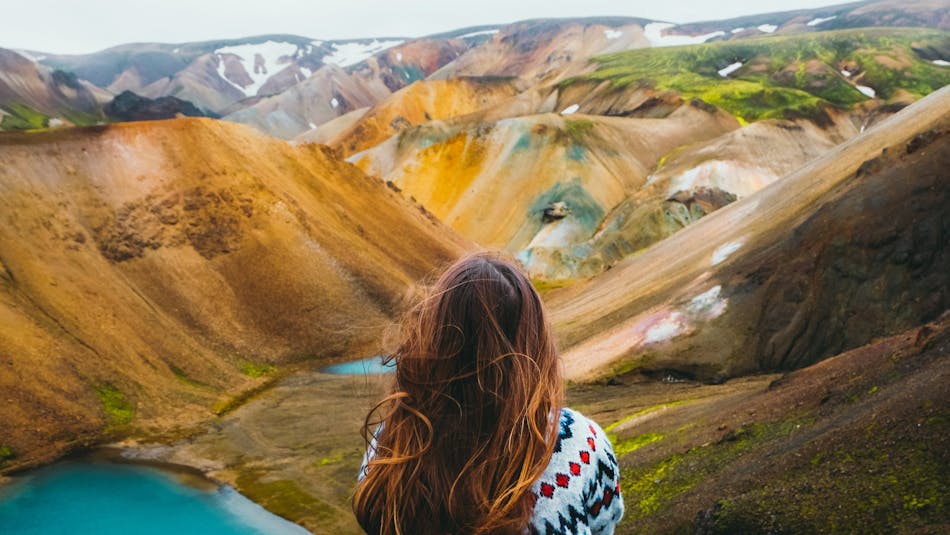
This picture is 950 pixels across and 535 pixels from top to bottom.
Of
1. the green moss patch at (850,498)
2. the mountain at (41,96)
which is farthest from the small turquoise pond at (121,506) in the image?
the mountain at (41,96)

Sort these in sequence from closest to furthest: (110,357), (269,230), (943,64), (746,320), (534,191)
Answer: (746,320) < (110,357) < (269,230) < (534,191) < (943,64)

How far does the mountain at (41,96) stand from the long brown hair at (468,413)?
122176 millimetres

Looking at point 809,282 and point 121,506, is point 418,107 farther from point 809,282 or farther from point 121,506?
point 121,506

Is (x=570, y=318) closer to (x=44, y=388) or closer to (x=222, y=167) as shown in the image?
(x=44, y=388)

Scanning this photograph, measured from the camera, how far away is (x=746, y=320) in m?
23.0

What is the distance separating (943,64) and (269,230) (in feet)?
332

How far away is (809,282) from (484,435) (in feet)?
67.7

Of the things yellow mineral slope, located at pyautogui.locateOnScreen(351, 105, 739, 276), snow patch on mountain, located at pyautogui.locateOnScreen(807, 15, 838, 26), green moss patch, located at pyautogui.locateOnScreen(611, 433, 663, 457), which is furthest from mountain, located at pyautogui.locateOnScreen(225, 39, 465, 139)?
green moss patch, located at pyautogui.locateOnScreen(611, 433, 663, 457)

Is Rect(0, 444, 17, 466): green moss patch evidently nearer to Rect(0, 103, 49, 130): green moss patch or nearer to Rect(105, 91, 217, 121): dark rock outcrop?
Rect(0, 103, 49, 130): green moss patch

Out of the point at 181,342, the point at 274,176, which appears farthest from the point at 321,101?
the point at 181,342

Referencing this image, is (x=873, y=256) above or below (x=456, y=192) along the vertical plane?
above

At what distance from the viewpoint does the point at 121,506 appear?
836 inches

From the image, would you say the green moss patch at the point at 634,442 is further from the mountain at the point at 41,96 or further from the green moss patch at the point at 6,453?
the mountain at the point at 41,96

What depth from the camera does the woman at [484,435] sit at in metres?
3.52
